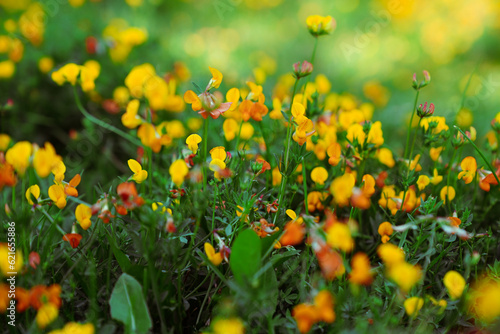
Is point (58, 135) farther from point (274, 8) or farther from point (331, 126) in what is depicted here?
point (274, 8)

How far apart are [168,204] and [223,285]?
0.29m

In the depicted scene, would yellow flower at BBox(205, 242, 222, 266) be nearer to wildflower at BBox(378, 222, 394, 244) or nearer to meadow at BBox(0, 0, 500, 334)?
meadow at BBox(0, 0, 500, 334)

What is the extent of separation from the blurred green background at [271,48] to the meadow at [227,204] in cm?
3

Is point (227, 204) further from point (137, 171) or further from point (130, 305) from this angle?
point (130, 305)

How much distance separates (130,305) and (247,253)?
0.92ft

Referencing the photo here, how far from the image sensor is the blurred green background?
8.18 feet

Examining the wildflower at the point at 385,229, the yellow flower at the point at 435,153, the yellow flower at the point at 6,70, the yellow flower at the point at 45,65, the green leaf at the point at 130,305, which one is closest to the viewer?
the green leaf at the point at 130,305

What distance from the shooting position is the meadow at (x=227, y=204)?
0.89 m

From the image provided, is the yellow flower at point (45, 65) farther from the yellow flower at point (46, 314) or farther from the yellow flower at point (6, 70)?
the yellow flower at point (46, 314)

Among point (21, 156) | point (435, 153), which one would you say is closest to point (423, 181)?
point (435, 153)

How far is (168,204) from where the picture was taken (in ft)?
4.11

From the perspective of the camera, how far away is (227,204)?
3.96 ft

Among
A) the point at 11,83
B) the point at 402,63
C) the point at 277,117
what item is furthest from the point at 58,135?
the point at 402,63

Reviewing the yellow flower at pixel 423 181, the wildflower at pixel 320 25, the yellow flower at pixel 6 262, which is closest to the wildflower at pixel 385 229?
the yellow flower at pixel 423 181
